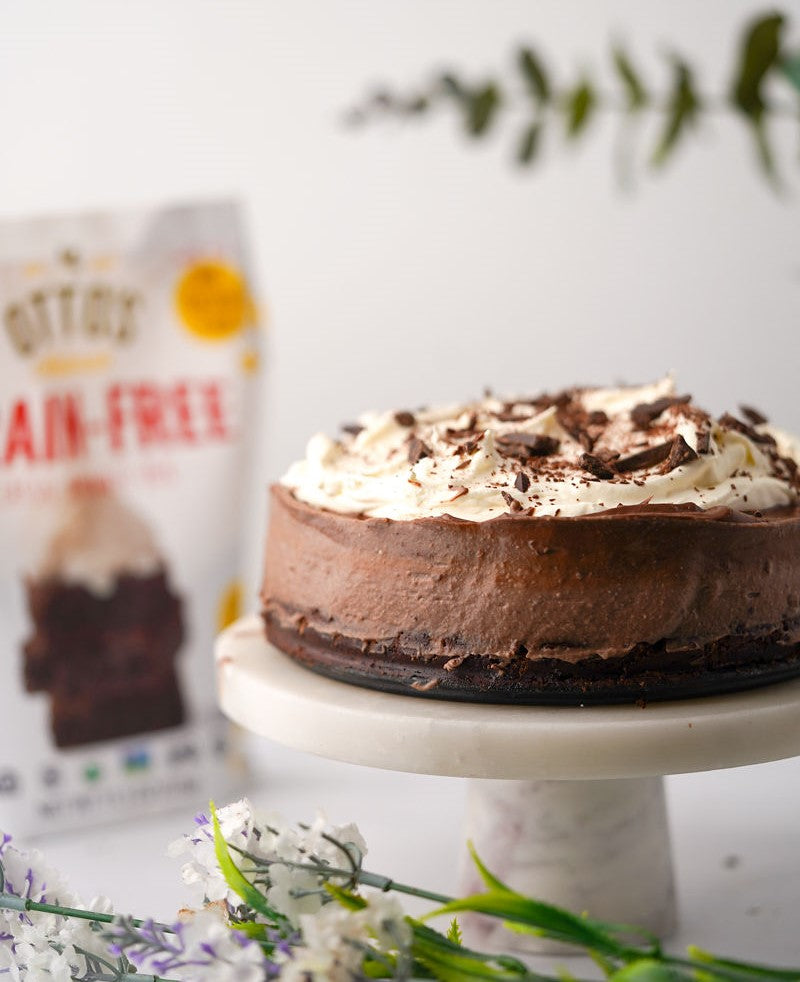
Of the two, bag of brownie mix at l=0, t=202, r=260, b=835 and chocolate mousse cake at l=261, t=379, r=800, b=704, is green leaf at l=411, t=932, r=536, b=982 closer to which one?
chocolate mousse cake at l=261, t=379, r=800, b=704

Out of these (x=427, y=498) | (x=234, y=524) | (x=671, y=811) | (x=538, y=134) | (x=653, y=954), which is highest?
(x=538, y=134)

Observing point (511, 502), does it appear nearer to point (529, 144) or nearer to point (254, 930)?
point (529, 144)

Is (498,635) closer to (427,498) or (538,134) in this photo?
(427,498)

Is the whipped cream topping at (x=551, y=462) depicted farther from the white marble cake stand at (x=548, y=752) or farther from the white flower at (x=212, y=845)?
the white flower at (x=212, y=845)

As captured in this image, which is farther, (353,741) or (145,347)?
(145,347)

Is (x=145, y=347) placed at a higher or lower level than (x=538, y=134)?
lower

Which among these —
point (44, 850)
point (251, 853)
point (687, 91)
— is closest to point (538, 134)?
point (687, 91)
